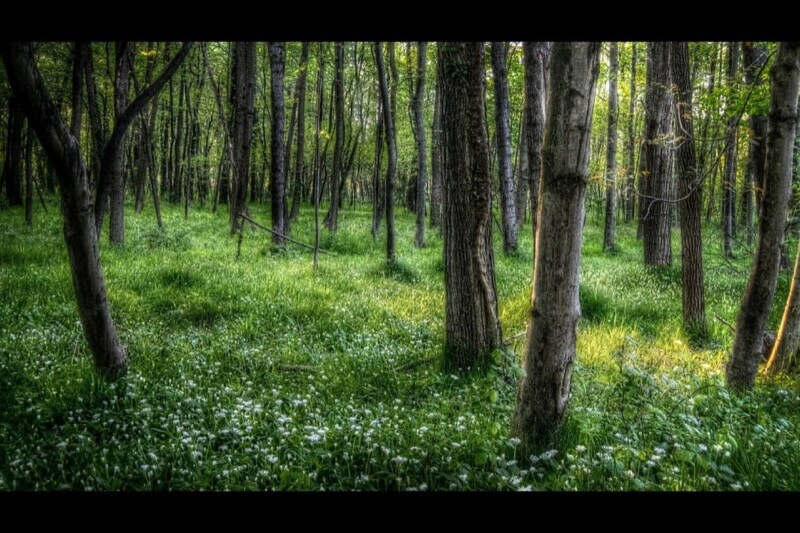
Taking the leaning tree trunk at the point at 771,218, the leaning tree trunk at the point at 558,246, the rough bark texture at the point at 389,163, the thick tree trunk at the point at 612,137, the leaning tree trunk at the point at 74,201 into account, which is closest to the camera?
the leaning tree trunk at the point at 558,246

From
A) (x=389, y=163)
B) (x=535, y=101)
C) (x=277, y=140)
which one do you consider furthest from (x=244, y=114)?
(x=535, y=101)

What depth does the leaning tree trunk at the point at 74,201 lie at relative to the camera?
4.09 metres

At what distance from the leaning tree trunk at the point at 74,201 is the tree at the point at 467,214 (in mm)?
3933

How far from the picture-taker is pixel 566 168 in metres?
3.45

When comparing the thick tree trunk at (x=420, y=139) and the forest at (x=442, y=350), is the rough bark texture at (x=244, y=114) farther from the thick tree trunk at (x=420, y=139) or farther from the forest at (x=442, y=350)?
the thick tree trunk at (x=420, y=139)

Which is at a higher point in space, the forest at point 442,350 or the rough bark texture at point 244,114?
the rough bark texture at point 244,114

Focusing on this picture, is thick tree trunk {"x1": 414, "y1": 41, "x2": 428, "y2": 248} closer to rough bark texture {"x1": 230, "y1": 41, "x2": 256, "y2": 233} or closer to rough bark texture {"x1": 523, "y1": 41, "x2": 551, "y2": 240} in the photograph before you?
rough bark texture {"x1": 230, "y1": 41, "x2": 256, "y2": 233}

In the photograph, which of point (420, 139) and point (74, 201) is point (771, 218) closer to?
point (74, 201)

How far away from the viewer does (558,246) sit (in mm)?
3592

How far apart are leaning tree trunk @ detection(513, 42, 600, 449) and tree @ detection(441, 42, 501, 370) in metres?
2.09

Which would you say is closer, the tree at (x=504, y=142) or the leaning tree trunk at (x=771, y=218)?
the leaning tree trunk at (x=771, y=218)

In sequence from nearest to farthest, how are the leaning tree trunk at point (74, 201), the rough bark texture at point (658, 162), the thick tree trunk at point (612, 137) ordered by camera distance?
1. the leaning tree trunk at point (74, 201)
2. the rough bark texture at point (658, 162)
3. the thick tree trunk at point (612, 137)

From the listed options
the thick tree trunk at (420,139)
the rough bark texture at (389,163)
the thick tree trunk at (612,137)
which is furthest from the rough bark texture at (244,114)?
the thick tree trunk at (612,137)
